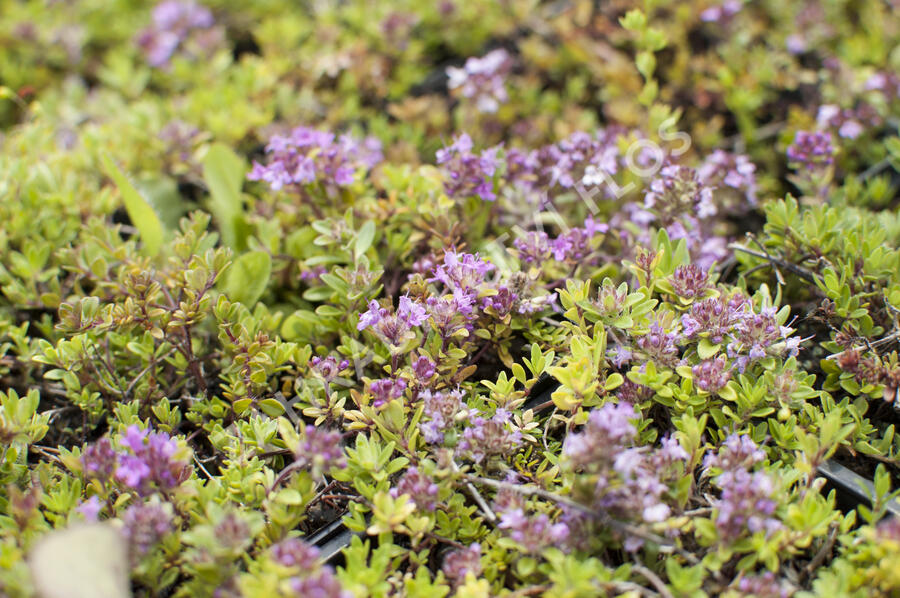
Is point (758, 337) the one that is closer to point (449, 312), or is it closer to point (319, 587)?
point (449, 312)

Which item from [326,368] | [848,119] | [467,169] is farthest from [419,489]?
[848,119]

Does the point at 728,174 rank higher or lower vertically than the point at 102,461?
lower

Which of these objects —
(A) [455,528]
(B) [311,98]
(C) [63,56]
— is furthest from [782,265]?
(C) [63,56]

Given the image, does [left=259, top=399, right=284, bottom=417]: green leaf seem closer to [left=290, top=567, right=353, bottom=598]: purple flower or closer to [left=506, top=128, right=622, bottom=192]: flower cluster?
[left=290, top=567, right=353, bottom=598]: purple flower

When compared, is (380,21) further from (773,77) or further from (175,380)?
(175,380)

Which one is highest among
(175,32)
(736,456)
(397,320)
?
(175,32)

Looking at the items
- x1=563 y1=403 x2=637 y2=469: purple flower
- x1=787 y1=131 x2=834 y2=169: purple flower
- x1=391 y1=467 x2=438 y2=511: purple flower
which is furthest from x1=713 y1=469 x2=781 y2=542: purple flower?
x1=787 y1=131 x2=834 y2=169: purple flower
